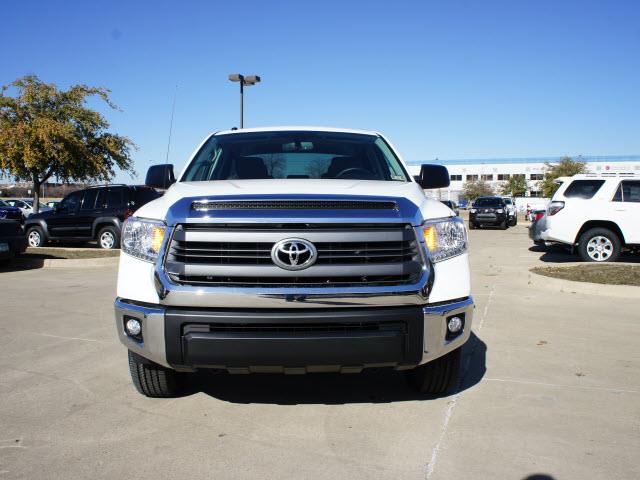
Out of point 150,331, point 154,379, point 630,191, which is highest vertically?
point 630,191

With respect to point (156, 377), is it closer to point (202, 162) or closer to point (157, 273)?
point (157, 273)

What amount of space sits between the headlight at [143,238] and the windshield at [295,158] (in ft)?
4.08

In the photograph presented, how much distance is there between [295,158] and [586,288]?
5721 mm

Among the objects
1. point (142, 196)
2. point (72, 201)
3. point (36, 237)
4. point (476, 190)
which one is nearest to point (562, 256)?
point (142, 196)

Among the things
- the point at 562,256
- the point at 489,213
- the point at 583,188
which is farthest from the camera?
the point at 489,213

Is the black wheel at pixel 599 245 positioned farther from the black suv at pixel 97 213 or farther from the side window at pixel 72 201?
the side window at pixel 72 201

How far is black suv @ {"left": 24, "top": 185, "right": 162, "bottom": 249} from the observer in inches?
581

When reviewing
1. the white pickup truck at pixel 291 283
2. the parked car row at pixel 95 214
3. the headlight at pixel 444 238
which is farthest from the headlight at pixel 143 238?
the parked car row at pixel 95 214

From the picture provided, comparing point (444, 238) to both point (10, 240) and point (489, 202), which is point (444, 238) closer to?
point (10, 240)

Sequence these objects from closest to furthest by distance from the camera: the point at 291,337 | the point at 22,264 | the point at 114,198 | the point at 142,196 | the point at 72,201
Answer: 1. the point at 291,337
2. the point at 22,264
3. the point at 114,198
4. the point at 142,196
5. the point at 72,201

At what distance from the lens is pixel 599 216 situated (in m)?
11.4

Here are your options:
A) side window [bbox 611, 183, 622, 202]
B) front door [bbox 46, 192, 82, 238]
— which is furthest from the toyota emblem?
front door [bbox 46, 192, 82, 238]

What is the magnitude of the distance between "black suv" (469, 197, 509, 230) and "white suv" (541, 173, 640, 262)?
17273mm

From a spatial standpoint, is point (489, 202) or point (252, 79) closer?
point (252, 79)
